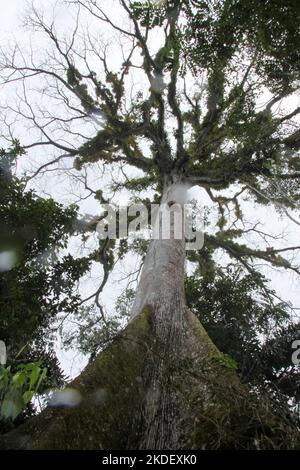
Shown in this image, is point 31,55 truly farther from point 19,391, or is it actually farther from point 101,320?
point 19,391

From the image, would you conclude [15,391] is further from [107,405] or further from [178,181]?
[178,181]

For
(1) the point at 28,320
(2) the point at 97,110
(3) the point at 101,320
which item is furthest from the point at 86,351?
(2) the point at 97,110

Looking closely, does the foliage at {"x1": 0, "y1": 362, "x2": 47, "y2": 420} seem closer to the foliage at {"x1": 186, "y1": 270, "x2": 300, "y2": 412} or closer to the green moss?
the green moss

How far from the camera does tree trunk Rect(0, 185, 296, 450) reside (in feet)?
7.91

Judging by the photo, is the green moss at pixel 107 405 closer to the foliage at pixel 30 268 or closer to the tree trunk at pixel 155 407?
the tree trunk at pixel 155 407

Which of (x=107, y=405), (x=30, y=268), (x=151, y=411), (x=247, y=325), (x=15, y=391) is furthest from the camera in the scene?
(x=247, y=325)

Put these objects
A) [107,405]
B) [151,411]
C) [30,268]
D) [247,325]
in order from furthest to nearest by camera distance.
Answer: [247,325] → [30,268] → [151,411] → [107,405]

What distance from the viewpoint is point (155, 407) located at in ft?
10.5

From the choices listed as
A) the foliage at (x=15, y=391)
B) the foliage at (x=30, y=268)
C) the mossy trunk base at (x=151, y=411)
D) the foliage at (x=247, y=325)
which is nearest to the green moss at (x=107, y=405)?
the mossy trunk base at (x=151, y=411)

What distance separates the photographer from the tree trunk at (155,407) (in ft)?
7.91

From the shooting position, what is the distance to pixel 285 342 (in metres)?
7.11

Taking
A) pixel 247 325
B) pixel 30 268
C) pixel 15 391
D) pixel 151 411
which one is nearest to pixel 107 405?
pixel 151 411

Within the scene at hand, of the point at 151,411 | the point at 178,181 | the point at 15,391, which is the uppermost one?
the point at 178,181

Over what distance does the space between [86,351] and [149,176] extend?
5.79 metres
